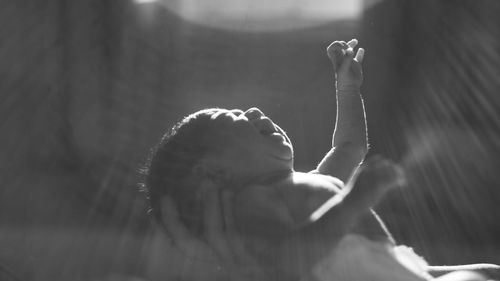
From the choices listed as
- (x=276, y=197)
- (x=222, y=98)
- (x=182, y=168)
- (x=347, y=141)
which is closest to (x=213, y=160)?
(x=182, y=168)

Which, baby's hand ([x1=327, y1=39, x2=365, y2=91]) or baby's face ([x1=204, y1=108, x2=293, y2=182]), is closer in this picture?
baby's face ([x1=204, y1=108, x2=293, y2=182])

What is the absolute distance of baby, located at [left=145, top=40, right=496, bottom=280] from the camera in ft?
3.48

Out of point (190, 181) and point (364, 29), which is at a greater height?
point (364, 29)

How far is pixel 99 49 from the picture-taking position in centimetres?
237

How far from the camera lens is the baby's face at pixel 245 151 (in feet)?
4.11

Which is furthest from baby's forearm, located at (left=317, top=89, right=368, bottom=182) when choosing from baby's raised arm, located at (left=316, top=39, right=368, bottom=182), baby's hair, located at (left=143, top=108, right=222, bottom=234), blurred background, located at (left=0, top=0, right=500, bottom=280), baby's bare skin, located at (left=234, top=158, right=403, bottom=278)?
→ blurred background, located at (left=0, top=0, right=500, bottom=280)

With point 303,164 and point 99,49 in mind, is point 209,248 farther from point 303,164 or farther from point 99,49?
point 99,49

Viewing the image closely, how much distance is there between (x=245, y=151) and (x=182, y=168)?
0.49ft

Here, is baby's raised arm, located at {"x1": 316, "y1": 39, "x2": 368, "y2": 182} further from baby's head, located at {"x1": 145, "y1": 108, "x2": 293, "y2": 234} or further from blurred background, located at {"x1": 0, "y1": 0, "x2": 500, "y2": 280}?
blurred background, located at {"x1": 0, "y1": 0, "x2": 500, "y2": 280}

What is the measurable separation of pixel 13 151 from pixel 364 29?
1.63 metres

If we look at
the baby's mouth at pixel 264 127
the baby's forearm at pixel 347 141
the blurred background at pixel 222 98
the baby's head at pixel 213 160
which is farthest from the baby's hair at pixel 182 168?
the blurred background at pixel 222 98

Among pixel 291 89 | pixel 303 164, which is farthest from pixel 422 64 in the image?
pixel 303 164

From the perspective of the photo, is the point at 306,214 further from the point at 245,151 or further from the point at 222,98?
the point at 222,98

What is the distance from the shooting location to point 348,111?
61.0 inches
